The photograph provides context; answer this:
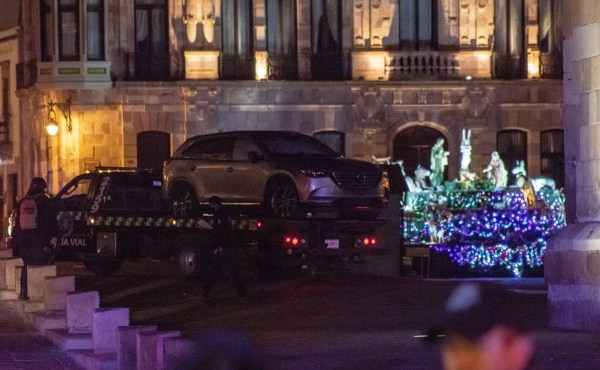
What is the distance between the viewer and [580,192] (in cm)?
1695

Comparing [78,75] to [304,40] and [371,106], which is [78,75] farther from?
[371,106]

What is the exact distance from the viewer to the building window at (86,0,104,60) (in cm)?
3944

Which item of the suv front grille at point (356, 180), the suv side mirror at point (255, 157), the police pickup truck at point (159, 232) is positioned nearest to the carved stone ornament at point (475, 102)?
the police pickup truck at point (159, 232)

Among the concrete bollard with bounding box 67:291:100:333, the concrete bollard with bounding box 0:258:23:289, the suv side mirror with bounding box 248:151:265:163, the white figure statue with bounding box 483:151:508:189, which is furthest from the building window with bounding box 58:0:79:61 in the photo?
the concrete bollard with bounding box 67:291:100:333

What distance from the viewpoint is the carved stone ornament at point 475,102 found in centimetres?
4030

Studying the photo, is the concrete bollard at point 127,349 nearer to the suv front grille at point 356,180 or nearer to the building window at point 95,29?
the suv front grille at point 356,180

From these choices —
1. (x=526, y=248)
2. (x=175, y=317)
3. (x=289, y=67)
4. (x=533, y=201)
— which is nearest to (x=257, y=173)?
(x=175, y=317)

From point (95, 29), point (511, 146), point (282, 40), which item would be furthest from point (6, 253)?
point (511, 146)

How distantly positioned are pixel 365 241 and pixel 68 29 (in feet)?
57.6

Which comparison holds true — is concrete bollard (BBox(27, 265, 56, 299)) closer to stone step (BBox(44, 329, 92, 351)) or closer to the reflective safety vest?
the reflective safety vest

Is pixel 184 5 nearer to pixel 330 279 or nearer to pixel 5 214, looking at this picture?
→ pixel 5 214

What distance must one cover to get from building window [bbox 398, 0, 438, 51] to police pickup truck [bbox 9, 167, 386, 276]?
46.9 feet

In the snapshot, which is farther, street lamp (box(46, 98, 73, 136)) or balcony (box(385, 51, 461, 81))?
balcony (box(385, 51, 461, 81))

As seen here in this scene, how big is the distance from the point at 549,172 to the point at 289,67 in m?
8.21
